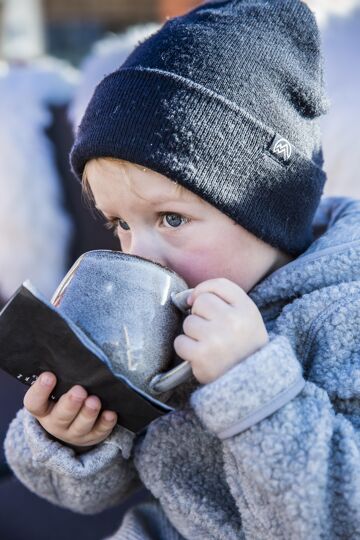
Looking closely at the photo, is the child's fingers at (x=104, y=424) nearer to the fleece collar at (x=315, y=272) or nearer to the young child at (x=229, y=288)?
the young child at (x=229, y=288)

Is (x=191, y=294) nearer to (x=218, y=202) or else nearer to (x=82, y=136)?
(x=218, y=202)

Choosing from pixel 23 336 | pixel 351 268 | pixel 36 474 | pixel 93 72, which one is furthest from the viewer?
pixel 93 72

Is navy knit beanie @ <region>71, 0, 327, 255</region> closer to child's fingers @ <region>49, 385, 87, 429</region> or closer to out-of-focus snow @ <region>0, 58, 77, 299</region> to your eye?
child's fingers @ <region>49, 385, 87, 429</region>

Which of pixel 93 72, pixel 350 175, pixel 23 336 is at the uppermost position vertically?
pixel 93 72

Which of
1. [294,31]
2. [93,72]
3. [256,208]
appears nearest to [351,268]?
[256,208]

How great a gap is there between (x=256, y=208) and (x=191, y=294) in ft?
0.75

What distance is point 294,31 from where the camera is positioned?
1.10 m

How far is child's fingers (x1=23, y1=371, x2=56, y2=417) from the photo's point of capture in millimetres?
808

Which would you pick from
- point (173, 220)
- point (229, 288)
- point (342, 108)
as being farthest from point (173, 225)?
point (342, 108)

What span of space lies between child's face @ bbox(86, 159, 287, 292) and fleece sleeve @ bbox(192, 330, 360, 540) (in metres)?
0.20

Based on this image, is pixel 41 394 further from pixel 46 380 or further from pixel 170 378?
pixel 170 378

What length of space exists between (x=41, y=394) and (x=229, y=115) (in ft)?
1.54

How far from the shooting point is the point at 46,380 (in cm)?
81

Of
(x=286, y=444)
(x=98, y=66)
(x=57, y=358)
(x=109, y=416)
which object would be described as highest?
(x=98, y=66)
